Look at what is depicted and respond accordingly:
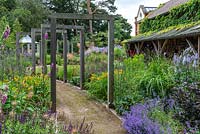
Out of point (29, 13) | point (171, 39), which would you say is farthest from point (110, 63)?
point (29, 13)

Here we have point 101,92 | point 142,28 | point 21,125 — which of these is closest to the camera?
point 21,125

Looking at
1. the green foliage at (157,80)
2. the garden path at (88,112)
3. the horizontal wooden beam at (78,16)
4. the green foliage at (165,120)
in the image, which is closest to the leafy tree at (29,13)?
the garden path at (88,112)

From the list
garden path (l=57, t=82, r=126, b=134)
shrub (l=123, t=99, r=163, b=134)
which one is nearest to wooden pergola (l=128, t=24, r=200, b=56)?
garden path (l=57, t=82, r=126, b=134)

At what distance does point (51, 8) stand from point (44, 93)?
36.7m

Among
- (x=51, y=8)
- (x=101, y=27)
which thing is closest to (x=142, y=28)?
(x=101, y=27)

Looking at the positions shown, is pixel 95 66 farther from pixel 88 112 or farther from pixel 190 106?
pixel 190 106

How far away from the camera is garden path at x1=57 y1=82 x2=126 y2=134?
5.73 metres

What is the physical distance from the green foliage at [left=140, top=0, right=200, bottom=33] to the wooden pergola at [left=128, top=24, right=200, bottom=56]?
1085 millimetres

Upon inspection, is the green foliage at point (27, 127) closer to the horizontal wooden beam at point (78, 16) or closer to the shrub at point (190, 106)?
the shrub at point (190, 106)

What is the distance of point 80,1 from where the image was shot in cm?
4059

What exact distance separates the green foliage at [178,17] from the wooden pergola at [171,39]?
42.7 inches

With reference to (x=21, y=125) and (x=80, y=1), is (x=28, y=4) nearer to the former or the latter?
(x=80, y=1)

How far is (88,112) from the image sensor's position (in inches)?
270

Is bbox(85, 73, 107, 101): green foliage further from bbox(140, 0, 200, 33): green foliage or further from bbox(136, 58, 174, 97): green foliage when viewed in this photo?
bbox(140, 0, 200, 33): green foliage
